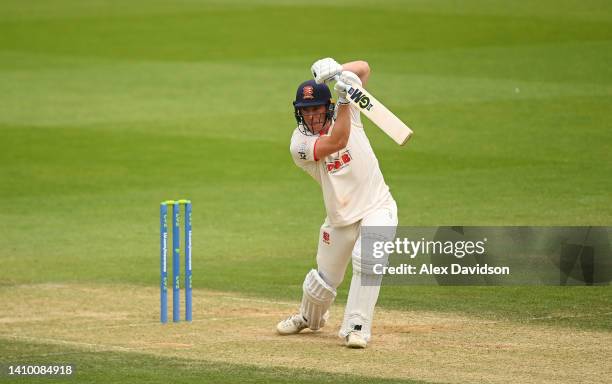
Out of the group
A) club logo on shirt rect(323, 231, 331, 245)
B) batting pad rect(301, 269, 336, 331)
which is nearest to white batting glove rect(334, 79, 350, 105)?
club logo on shirt rect(323, 231, 331, 245)

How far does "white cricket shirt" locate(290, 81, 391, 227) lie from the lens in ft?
30.7

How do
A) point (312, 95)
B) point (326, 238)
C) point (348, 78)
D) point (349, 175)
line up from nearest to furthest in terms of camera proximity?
point (348, 78) < point (312, 95) < point (349, 175) < point (326, 238)

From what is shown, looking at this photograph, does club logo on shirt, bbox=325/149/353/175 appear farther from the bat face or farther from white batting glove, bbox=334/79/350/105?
white batting glove, bbox=334/79/350/105

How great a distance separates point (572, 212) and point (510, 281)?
3.90 metres

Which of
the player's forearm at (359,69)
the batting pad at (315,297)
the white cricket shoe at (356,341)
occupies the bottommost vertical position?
the white cricket shoe at (356,341)

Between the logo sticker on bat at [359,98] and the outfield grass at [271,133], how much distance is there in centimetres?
228

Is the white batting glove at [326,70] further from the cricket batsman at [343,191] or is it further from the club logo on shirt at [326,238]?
the club logo on shirt at [326,238]

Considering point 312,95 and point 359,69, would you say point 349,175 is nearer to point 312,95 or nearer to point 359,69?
point 312,95

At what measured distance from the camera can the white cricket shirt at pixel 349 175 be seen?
9.36 m

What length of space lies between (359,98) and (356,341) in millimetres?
1643

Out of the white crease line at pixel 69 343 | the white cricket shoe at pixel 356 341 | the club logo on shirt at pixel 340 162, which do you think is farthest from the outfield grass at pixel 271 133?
the white crease line at pixel 69 343

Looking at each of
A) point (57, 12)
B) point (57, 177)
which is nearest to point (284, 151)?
point (57, 177)

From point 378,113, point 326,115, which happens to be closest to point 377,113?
point 378,113

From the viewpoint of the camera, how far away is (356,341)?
915 centimetres
